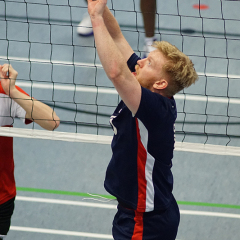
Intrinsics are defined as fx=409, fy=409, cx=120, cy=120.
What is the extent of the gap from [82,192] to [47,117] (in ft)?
4.80

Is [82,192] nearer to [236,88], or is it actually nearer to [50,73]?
[50,73]

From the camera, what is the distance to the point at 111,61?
180 centimetres

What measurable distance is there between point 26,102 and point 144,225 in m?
0.99

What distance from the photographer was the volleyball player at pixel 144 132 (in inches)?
72.5

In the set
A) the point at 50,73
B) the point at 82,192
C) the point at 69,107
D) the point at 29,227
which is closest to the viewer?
the point at 29,227

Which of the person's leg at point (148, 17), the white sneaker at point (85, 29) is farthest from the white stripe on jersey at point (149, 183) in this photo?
the white sneaker at point (85, 29)

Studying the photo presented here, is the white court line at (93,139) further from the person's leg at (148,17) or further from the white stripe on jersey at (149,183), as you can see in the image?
the person's leg at (148,17)

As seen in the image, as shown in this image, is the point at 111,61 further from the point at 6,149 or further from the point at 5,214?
the point at 5,214

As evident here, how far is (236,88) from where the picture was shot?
5.04m

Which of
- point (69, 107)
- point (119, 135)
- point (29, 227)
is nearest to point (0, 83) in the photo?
point (119, 135)

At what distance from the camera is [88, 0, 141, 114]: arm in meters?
1.80

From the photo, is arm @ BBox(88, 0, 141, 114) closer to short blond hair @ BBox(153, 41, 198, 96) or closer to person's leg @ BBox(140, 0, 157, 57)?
short blond hair @ BBox(153, 41, 198, 96)

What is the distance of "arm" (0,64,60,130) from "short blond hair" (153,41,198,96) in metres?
0.84

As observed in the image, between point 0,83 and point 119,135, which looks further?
point 0,83
